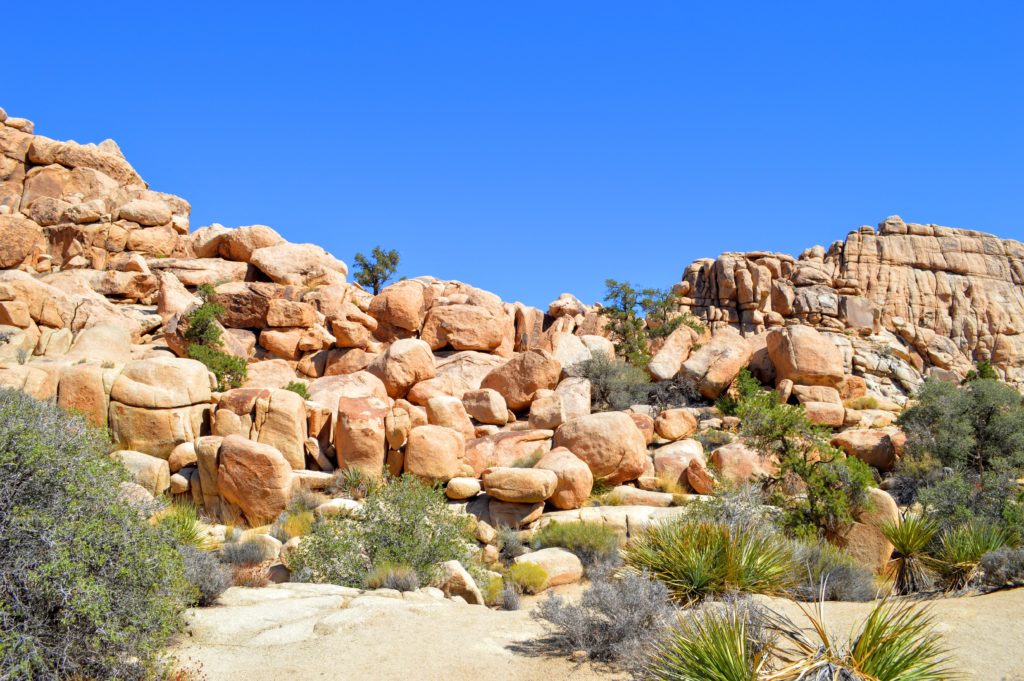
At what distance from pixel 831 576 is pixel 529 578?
17.4ft

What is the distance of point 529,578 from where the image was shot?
1443 centimetres

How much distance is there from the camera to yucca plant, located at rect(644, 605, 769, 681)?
7.18 metres

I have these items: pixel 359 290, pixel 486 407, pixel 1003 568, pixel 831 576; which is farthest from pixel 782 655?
pixel 359 290

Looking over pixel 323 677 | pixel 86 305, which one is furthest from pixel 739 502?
pixel 86 305

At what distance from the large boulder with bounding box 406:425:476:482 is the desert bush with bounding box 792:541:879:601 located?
9.11 meters

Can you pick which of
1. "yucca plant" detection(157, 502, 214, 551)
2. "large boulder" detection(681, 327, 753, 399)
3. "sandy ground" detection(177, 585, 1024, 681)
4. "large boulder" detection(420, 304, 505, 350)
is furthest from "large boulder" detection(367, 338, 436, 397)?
"sandy ground" detection(177, 585, 1024, 681)

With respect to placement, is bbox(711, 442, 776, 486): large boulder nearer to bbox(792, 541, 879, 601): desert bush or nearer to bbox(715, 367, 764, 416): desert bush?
bbox(715, 367, 764, 416): desert bush

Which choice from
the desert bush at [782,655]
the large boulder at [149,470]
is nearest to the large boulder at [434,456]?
the large boulder at [149,470]

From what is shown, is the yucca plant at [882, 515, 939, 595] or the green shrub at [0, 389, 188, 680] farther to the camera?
the yucca plant at [882, 515, 939, 595]

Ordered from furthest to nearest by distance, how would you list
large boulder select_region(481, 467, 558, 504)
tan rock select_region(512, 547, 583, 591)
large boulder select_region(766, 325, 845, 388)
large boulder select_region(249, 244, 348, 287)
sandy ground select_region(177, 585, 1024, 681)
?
large boulder select_region(249, 244, 348, 287)
large boulder select_region(766, 325, 845, 388)
large boulder select_region(481, 467, 558, 504)
tan rock select_region(512, 547, 583, 591)
sandy ground select_region(177, 585, 1024, 681)

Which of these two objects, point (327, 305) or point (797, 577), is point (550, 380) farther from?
point (797, 577)

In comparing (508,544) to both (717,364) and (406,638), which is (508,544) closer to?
(406,638)

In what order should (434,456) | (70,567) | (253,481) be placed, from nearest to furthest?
1. (70,567)
2. (253,481)
3. (434,456)

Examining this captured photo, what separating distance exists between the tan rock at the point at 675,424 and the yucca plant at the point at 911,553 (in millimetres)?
8957
